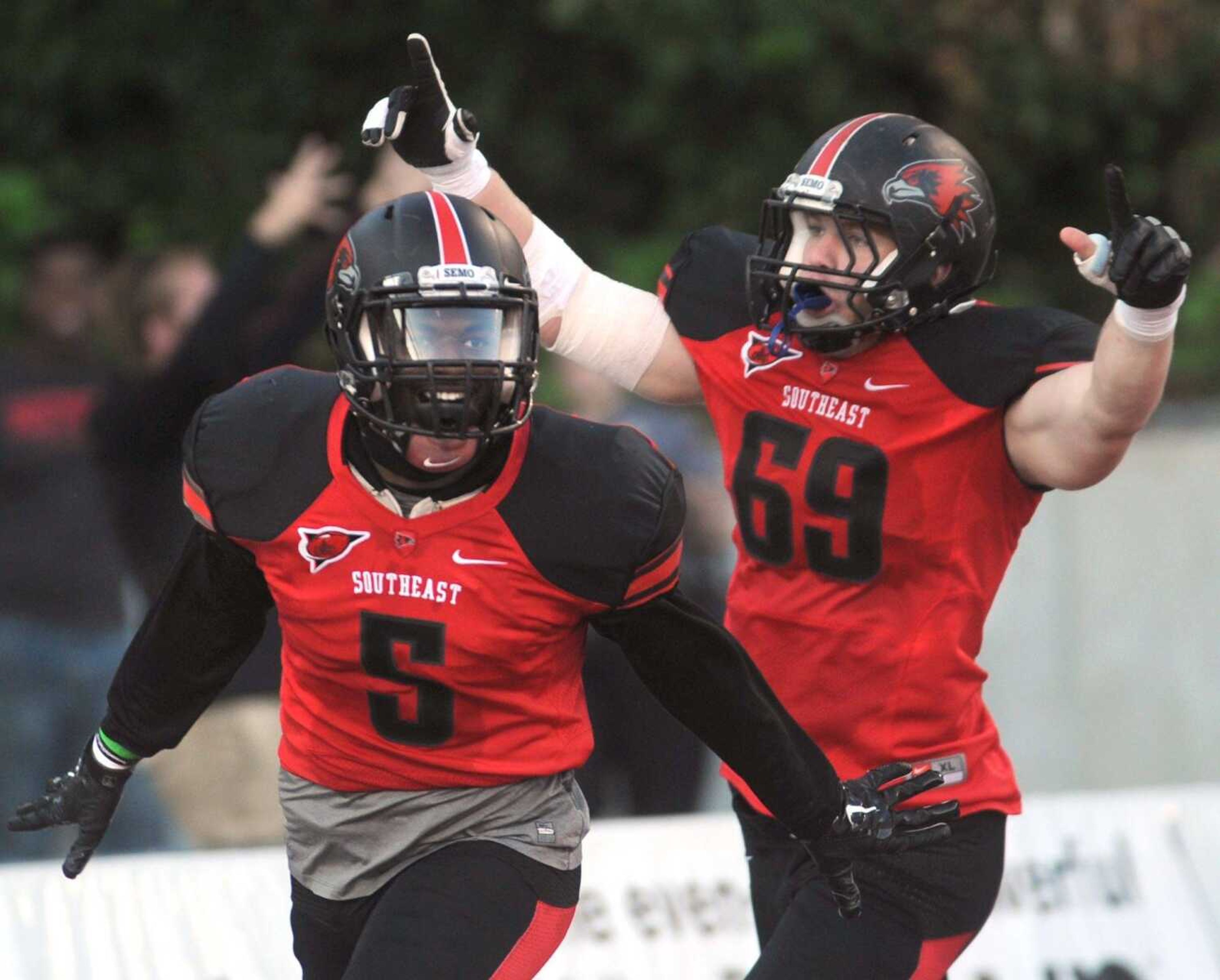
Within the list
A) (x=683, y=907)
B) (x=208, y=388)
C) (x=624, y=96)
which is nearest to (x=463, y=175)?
(x=208, y=388)

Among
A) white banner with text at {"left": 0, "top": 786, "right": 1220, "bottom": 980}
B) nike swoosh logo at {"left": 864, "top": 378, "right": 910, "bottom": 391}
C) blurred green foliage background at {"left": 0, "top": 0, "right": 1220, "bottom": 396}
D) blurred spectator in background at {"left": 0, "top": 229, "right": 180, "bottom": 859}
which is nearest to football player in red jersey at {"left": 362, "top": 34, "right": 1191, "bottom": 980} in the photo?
nike swoosh logo at {"left": 864, "top": 378, "right": 910, "bottom": 391}

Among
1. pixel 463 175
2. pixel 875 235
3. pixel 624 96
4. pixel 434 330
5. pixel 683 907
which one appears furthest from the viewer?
pixel 624 96

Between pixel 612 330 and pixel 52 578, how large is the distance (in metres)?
2.27

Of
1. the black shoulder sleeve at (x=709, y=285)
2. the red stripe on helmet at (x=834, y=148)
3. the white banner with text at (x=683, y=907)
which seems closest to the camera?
the red stripe on helmet at (x=834, y=148)

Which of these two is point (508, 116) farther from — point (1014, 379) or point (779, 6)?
point (1014, 379)

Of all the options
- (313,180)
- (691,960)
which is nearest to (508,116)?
→ (313,180)

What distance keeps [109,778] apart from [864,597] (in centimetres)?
135

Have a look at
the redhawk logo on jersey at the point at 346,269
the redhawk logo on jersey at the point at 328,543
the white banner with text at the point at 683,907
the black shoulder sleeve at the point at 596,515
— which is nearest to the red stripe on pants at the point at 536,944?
the black shoulder sleeve at the point at 596,515

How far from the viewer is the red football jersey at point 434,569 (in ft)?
10.3

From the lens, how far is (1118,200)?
3174 millimetres

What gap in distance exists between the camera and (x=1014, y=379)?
353cm

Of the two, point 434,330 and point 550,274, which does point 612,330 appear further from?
point 434,330

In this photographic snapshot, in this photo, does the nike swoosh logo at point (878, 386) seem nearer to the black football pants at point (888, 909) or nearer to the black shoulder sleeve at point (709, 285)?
the black shoulder sleeve at point (709, 285)

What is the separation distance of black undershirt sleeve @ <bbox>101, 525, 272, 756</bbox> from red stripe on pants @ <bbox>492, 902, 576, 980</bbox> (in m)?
0.69
